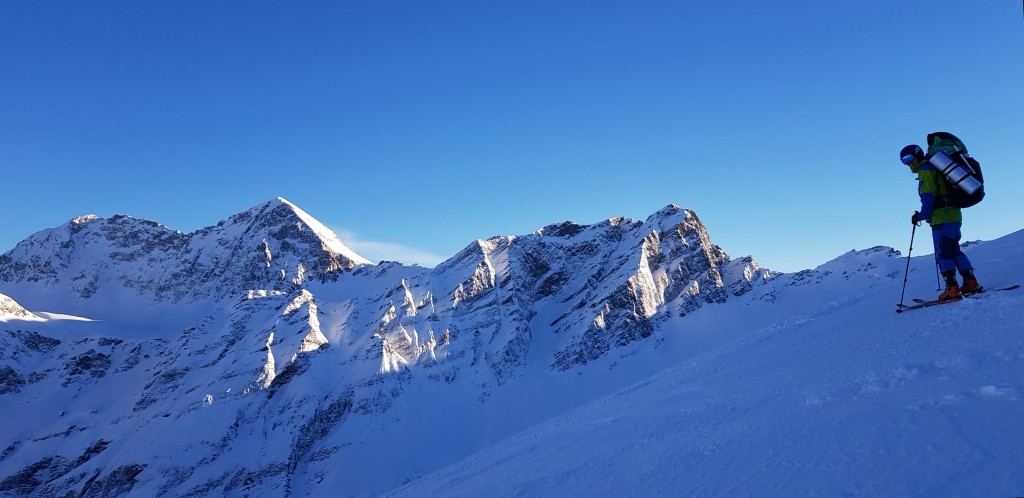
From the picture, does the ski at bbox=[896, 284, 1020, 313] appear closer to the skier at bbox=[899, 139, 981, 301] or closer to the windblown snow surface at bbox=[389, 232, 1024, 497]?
the windblown snow surface at bbox=[389, 232, 1024, 497]

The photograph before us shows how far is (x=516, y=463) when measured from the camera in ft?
32.0

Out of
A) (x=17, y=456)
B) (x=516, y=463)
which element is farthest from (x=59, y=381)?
(x=516, y=463)

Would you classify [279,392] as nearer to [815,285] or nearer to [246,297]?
[246,297]

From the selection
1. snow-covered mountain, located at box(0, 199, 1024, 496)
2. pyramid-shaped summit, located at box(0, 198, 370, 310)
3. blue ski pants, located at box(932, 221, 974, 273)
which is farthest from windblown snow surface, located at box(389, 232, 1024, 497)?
pyramid-shaped summit, located at box(0, 198, 370, 310)

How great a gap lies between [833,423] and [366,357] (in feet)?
278

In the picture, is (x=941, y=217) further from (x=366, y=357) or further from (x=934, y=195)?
(x=366, y=357)

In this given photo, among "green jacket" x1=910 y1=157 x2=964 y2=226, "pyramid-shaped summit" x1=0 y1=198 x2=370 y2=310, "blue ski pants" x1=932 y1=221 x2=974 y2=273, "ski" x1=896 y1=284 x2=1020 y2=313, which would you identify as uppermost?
"pyramid-shaped summit" x1=0 y1=198 x2=370 y2=310

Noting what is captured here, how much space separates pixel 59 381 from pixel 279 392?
47.1m

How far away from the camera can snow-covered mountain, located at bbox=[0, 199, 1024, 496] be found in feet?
235

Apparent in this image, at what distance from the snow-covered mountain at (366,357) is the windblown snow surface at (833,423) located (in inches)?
1980

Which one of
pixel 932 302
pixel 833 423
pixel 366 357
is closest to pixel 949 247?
pixel 932 302

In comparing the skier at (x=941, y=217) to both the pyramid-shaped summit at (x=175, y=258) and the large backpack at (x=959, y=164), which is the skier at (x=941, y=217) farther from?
the pyramid-shaped summit at (x=175, y=258)

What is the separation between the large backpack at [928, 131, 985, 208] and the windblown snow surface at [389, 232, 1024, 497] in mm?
1483

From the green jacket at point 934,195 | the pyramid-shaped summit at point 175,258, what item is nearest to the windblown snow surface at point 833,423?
the green jacket at point 934,195
